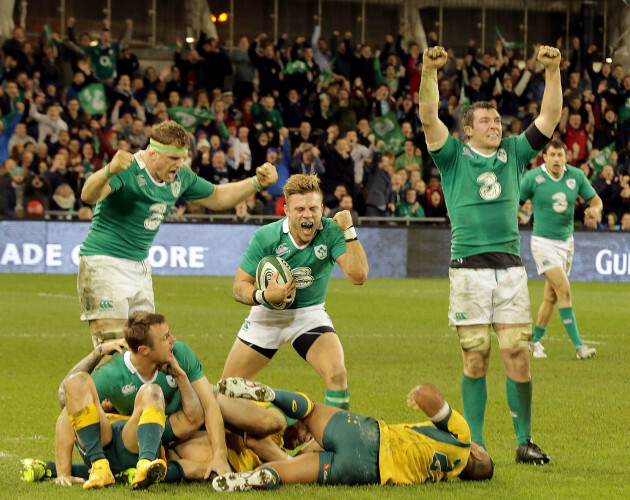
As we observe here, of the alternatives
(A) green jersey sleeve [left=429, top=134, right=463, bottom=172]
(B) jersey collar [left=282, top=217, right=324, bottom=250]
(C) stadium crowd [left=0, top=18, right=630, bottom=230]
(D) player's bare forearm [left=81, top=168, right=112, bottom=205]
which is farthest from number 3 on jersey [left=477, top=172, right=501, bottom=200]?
(C) stadium crowd [left=0, top=18, right=630, bottom=230]

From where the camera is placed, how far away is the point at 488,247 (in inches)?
267

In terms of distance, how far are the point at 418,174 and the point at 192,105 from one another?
5.20 meters

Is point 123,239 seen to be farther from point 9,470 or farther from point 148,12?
point 148,12

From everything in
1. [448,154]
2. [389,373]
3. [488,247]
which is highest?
[448,154]

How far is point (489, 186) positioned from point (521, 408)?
4.52ft

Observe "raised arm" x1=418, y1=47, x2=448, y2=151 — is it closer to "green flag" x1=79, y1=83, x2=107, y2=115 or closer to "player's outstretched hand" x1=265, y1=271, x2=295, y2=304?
"player's outstretched hand" x1=265, y1=271, x2=295, y2=304

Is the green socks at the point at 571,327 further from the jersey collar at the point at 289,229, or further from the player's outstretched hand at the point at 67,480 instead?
the player's outstretched hand at the point at 67,480

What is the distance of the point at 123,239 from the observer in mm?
7547

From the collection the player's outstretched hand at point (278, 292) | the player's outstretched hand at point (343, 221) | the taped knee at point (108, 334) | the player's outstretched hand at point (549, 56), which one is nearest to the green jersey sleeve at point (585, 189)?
the player's outstretched hand at point (549, 56)

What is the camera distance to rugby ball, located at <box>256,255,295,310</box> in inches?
267

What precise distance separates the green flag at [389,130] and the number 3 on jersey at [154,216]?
59.6ft

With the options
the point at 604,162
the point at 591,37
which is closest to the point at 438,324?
the point at 604,162

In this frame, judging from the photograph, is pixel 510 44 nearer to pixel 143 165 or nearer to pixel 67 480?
pixel 143 165

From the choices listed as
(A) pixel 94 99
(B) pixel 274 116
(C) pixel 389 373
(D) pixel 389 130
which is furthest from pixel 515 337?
(D) pixel 389 130
